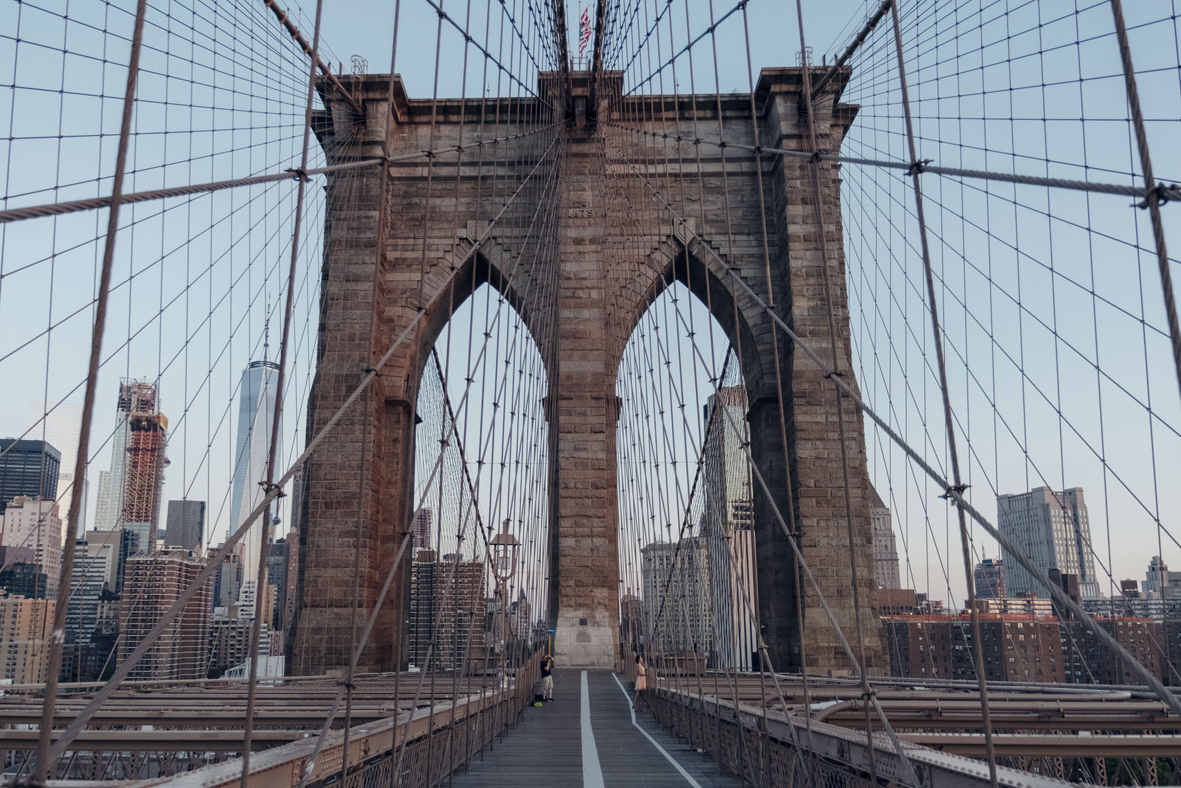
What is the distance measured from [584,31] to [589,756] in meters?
17.3

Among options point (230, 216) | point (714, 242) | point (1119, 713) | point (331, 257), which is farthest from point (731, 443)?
point (1119, 713)

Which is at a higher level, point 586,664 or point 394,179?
point 394,179

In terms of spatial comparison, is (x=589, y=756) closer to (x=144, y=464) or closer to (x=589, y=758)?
(x=589, y=758)

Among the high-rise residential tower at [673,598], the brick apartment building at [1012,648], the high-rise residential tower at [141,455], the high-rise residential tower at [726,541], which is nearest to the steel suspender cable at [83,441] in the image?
the high-rise residential tower at [726,541]

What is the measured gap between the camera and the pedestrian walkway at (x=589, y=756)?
493cm

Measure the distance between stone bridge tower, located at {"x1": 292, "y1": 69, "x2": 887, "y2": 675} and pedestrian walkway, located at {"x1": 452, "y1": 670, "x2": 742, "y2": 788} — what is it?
18.7 feet

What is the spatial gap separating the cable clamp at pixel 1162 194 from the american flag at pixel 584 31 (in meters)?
17.4

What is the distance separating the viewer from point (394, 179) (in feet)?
A: 55.4

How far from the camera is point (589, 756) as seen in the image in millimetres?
5988

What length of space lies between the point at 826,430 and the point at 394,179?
9.20 m

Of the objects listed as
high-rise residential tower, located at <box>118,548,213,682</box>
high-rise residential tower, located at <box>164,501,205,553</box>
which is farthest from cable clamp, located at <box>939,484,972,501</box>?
high-rise residential tower, located at <box>164,501,205,553</box>

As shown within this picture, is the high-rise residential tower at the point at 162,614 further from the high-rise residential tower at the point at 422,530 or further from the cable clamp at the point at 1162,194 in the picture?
the cable clamp at the point at 1162,194

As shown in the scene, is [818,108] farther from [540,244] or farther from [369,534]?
[369,534]

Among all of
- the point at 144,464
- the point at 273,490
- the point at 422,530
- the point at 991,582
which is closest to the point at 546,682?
the point at 273,490
